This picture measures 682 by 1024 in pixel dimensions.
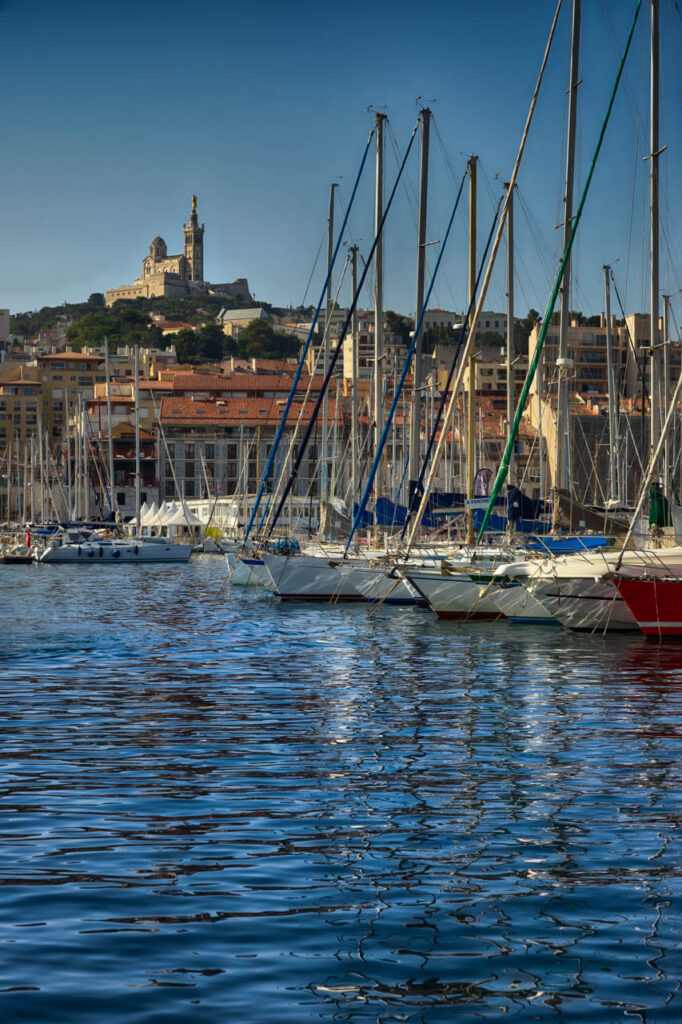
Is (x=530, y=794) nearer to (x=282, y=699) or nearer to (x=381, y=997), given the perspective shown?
(x=381, y=997)

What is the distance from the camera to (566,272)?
34.1 m

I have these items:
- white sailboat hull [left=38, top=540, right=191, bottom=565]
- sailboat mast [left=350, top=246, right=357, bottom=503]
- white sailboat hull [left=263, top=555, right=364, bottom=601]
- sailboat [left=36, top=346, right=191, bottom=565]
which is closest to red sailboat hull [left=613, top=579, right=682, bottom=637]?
white sailboat hull [left=263, top=555, right=364, bottom=601]

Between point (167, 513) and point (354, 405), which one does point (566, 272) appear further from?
point (167, 513)

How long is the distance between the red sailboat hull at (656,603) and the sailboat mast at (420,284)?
985cm

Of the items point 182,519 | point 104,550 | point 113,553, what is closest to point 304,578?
point 113,553

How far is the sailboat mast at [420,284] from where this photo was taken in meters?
38.2

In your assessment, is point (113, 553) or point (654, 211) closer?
point (654, 211)

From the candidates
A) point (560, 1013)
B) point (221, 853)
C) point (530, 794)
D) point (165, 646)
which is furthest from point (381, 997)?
point (165, 646)

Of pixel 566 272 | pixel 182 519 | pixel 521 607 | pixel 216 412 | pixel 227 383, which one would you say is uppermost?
pixel 227 383

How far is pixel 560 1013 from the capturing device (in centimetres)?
730

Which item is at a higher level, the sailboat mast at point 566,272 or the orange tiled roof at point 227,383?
the orange tiled roof at point 227,383

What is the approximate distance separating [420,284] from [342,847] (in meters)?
30.9

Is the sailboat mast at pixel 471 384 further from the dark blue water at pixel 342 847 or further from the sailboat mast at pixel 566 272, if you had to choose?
the dark blue water at pixel 342 847

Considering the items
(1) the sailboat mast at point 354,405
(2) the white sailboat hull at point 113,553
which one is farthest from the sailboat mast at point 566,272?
(2) the white sailboat hull at point 113,553
